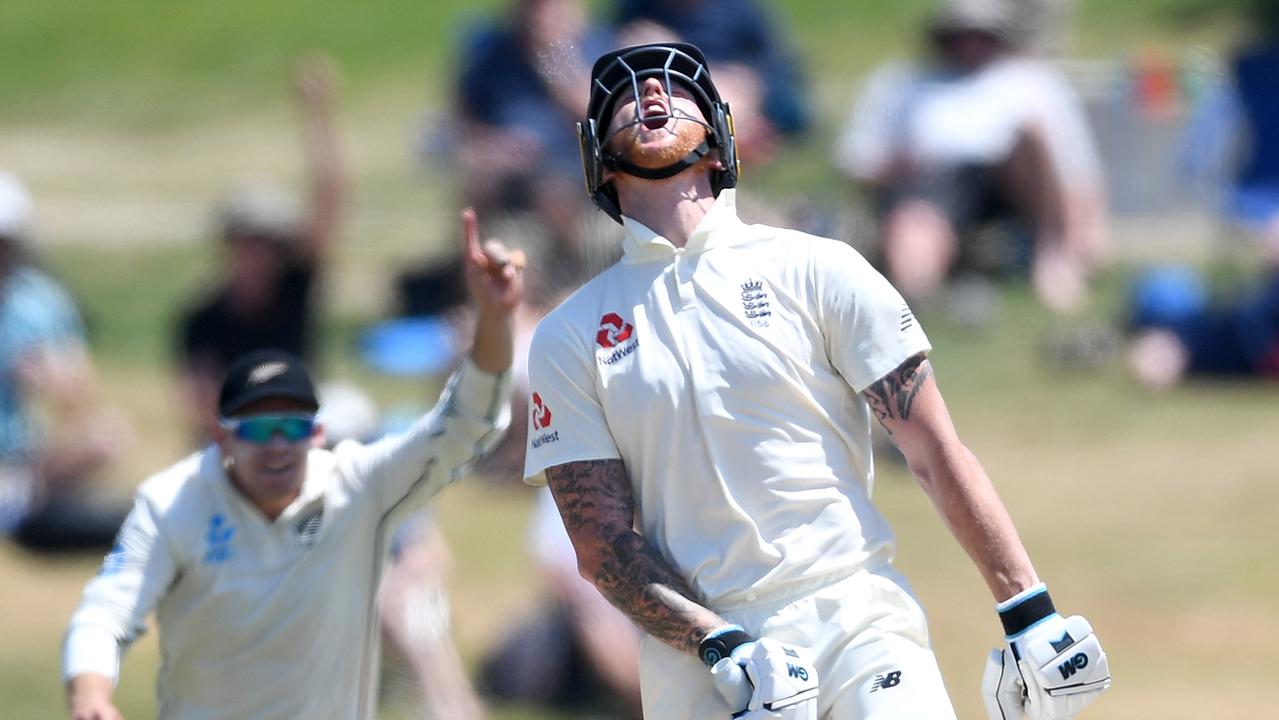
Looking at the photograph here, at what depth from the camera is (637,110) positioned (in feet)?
14.6

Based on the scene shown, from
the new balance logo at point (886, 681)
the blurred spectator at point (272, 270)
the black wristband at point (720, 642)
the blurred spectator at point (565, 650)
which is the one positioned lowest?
the new balance logo at point (886, 681)

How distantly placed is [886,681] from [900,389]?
2.02ft

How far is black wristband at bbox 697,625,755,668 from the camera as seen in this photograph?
406 cm

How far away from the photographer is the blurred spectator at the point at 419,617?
327 inches

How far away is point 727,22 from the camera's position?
456 inches

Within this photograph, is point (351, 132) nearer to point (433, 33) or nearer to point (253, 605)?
point (433, 33)

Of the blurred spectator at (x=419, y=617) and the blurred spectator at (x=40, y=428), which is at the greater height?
the blurred spectator at (x=40, y=428)

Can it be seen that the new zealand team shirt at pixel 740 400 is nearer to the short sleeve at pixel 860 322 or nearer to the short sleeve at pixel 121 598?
the short sleeve at pixel 860 322

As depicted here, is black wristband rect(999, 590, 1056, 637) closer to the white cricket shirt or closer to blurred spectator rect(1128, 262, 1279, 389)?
the white cricket shirt

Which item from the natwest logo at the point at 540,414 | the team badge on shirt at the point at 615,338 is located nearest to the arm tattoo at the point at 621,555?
the natwest logo at the point at 540,414

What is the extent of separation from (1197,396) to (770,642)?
25.1 feet

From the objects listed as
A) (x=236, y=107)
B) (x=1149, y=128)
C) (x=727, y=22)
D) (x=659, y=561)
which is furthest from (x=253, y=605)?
(x=236, y=107)

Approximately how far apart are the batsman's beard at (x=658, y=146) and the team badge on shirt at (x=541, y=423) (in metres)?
0.58

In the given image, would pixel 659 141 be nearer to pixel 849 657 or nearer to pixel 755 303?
pixel 755 303
